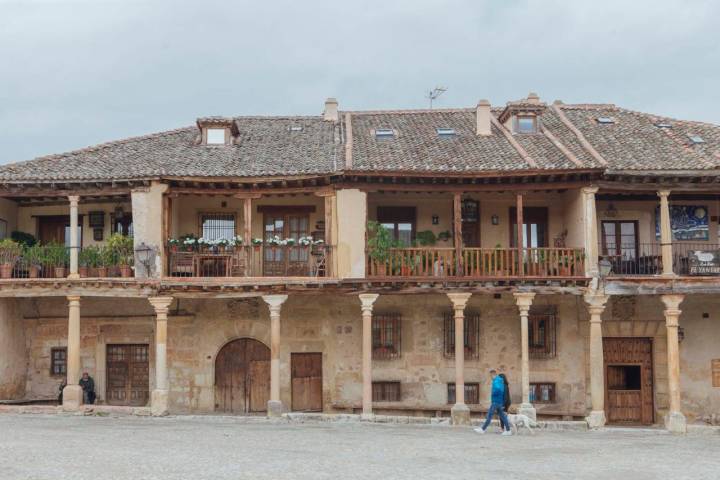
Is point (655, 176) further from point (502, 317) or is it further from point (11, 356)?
point (11, 356)

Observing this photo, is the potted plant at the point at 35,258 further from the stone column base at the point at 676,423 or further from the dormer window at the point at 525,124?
the stone column base at the point at 676,423

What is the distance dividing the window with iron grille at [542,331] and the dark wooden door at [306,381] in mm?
6050

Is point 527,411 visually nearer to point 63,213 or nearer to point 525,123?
point 525,123

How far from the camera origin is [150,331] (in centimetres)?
2520

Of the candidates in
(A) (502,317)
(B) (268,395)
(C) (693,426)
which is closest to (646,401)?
(C) (693,426)

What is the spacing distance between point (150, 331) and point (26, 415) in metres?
4.30

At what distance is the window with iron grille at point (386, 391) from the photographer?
24.8 meters

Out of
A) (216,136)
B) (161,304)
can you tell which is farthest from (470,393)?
(216,136)

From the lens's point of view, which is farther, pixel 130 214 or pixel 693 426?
pixel 130 214

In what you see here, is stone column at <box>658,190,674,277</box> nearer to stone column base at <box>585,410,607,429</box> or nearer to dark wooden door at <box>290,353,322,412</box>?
stone column base at <box>585,410,607,429</box>

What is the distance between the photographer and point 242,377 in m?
25.1

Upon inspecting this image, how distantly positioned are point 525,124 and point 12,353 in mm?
16229

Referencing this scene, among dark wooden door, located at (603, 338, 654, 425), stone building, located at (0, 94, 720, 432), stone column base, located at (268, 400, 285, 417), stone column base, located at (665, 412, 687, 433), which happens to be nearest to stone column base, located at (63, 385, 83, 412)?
stone building, located at (0, 94, 720, 432)

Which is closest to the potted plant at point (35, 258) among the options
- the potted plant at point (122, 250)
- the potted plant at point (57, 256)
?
the potted plant at point (57, 256)
